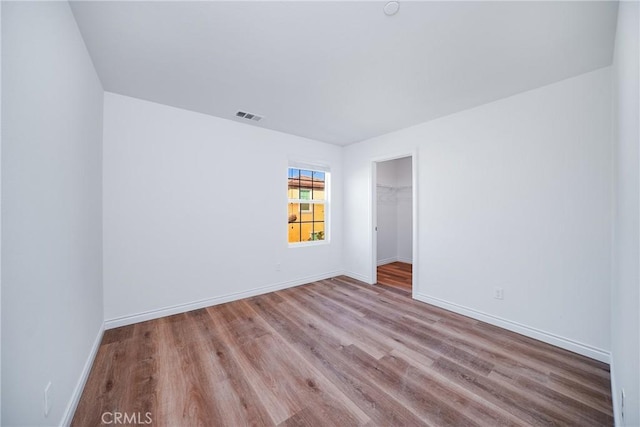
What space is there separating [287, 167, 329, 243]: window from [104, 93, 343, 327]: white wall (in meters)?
0.26

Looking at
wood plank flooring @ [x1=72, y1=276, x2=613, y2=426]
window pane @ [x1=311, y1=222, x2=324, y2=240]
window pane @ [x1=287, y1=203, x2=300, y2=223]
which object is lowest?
wood plank flooring @ [x1=72, y1=276, x2=613, y2=426]

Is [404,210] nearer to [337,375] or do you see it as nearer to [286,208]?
[286,208]

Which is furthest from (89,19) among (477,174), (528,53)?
(477,174)

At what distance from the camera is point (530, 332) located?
2295 millimetres

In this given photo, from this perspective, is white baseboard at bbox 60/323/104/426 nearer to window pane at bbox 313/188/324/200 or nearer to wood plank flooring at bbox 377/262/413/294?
window pane at bbox 313/188/324/200

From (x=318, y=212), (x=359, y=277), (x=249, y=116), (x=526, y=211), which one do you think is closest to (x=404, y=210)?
(x=359, y=277)

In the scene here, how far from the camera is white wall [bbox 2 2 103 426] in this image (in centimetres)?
90

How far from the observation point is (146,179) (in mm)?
2613

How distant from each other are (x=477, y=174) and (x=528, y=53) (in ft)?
4.01

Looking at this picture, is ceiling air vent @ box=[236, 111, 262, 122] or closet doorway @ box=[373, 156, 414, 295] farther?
closet doorway @ box=[373, 156, 414, 295]

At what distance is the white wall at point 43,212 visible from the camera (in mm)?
896

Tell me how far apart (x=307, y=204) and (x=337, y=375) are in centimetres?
278
